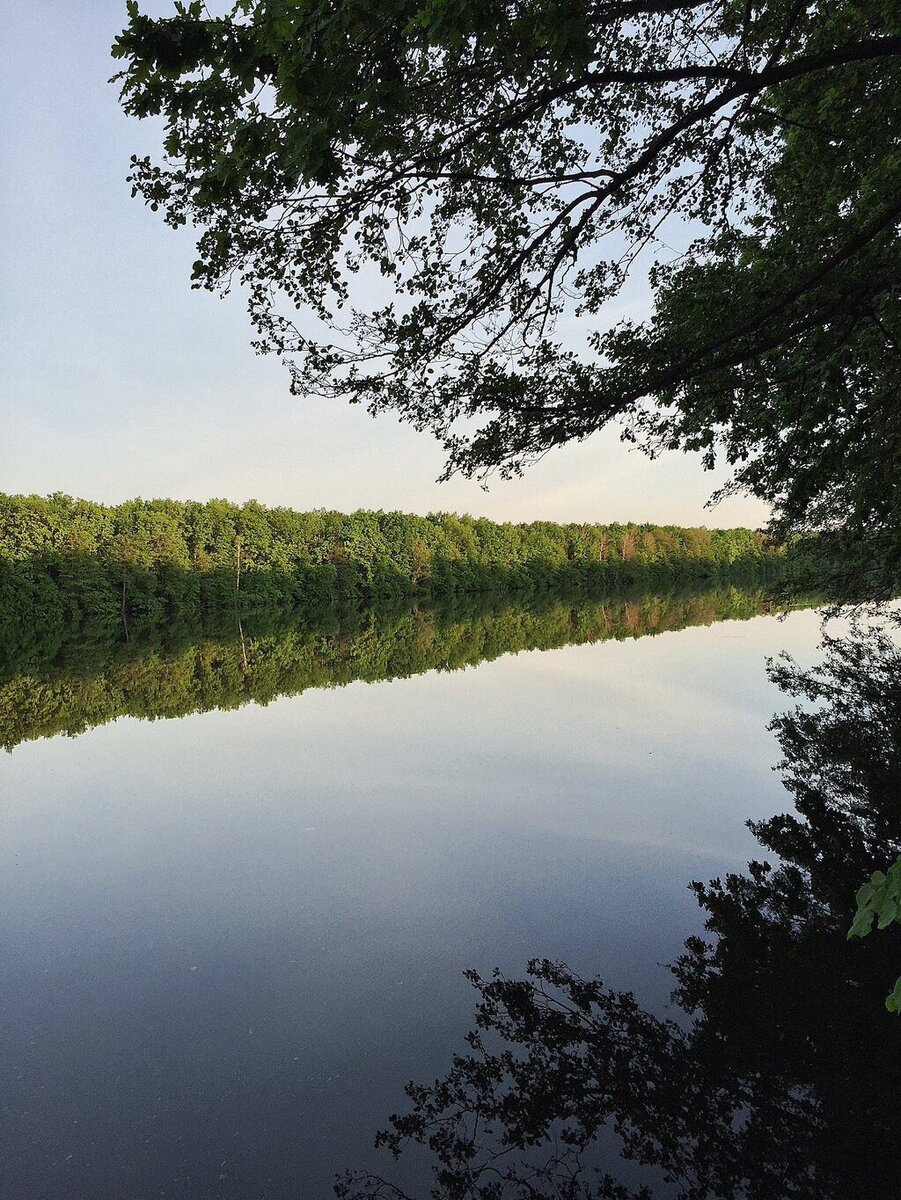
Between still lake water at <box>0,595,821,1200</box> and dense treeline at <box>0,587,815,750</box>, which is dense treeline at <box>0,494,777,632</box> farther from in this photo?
still lake water at <box>0,595,821,1200</box>

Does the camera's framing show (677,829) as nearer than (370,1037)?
No

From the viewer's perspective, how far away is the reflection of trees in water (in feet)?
11.1

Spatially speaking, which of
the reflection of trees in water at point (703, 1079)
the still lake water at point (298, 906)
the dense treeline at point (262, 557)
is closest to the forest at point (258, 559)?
the dense treeline at point (262, 557)

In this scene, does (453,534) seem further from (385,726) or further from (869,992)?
(869,992)

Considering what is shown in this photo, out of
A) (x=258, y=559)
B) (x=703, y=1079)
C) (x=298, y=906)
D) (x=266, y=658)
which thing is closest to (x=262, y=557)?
(x=258, y=559)

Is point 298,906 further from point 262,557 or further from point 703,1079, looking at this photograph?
point 262,557

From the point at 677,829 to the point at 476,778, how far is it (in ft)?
11.2

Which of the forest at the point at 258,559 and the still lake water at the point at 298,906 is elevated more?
the forest at the point at 258,559

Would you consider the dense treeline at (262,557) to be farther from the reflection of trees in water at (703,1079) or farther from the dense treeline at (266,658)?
the reflection of trees in water at (703,1079)

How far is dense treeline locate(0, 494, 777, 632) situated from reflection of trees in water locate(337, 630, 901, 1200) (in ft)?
46.3

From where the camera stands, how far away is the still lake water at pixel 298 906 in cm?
385

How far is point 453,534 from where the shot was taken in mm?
72625

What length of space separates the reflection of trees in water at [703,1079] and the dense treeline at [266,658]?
1293cm

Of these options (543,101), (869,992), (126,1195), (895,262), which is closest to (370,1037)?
(126,1195)
